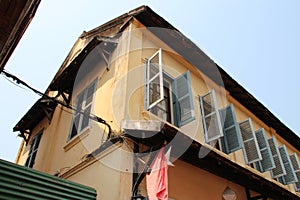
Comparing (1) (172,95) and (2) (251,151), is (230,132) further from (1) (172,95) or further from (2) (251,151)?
(1) (172,95)

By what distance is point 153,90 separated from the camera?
5.72 meters

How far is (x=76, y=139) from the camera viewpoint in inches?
239

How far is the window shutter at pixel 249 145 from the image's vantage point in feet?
20.6

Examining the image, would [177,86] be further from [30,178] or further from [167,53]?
[30,178]

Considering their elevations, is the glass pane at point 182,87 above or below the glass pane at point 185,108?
above

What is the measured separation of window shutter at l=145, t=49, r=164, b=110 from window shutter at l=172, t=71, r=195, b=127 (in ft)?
1.70

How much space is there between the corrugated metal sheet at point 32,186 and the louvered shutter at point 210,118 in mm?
2764

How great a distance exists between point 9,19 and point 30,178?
204 cm

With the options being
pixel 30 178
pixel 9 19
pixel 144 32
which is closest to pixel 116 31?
pixel 144 32

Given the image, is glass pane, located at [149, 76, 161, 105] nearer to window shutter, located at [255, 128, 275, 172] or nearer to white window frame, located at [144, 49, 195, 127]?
white window frame, located at [144, 49, 195, 127]

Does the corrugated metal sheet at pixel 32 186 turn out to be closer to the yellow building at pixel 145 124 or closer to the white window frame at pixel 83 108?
the yellow building at pixel 145 124

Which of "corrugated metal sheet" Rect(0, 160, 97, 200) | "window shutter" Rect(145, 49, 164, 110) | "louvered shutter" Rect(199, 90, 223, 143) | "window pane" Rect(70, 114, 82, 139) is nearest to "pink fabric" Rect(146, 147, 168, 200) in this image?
"corrugated metal sheet" Rect(0, 160, 97, 200)

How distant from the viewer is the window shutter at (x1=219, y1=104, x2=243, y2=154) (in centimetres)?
607

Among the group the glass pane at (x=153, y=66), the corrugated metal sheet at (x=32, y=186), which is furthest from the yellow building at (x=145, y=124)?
the corrugated metal sheet at (x=32, y=186)
